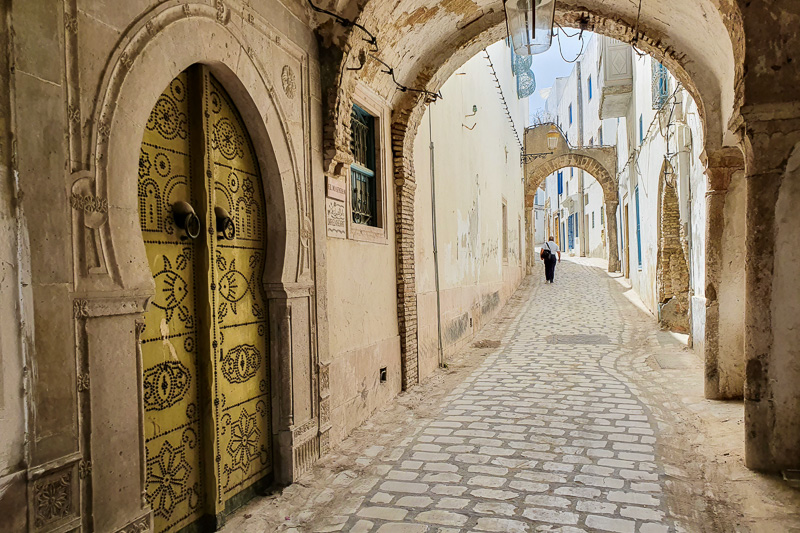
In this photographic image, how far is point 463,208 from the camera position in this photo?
10609 mm

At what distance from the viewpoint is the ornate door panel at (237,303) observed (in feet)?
11.5

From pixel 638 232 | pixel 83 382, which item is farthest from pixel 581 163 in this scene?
pixel 83 382

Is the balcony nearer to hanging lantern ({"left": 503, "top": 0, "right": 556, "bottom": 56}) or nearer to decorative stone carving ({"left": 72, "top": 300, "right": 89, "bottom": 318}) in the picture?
hanging lantern ({"left": 503, "top": 0, "right": 556, "bottom": 56})

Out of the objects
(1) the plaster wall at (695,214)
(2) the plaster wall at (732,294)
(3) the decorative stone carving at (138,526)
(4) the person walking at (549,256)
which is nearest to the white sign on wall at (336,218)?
(3) the decorative stone carving at (138,526)

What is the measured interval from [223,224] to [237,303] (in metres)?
0.57

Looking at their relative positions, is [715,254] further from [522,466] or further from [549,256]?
[549,256]

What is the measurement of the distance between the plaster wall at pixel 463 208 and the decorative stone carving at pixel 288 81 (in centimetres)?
355

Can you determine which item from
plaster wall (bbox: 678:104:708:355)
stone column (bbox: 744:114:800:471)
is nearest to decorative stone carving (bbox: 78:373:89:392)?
stone column (bbox: 744:114:800:471)

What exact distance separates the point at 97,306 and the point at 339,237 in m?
2.87

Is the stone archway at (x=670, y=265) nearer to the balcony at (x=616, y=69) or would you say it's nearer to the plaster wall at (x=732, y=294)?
the plaster wall at (x=732, y=294)

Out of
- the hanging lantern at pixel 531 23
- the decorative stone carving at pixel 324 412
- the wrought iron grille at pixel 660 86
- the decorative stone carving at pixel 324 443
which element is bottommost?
the decorative stone carving at pixel 324 443

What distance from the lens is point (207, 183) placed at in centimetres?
343

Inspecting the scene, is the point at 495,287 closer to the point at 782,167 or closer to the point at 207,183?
the point at 782,167

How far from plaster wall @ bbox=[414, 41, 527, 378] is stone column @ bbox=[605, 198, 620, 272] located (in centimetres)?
732
